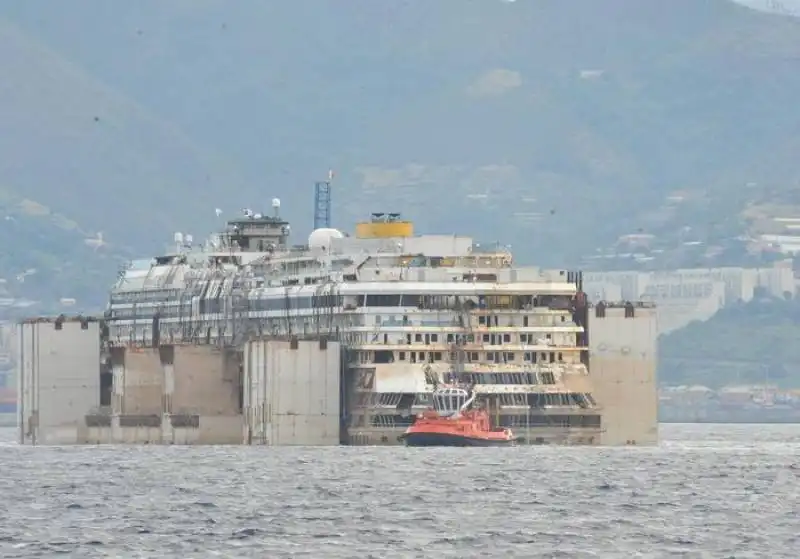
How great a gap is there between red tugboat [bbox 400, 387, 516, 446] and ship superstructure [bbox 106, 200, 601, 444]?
0.81 metres

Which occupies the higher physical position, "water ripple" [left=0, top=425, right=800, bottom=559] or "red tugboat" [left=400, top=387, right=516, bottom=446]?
"red tugboat" [left=400, top=387, right=516, bottom=446]

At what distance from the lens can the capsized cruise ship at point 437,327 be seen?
144250mm

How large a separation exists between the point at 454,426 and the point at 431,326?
618 cm

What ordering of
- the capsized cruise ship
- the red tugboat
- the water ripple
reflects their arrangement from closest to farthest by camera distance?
the water ripple
the red tugboat
the capsized cruise ship

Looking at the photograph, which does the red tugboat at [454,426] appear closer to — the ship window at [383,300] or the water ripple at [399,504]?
the water ripple at [399,504]

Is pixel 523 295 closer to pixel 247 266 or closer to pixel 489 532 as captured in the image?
pixel 247 266

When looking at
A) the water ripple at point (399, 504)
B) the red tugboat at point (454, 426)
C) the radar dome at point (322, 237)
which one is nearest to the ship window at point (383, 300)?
the red tugboat at point (454, 426)

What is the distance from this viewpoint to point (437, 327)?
146625 millimetres

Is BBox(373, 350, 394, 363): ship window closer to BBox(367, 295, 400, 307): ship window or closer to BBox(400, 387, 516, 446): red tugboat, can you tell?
BBox(367, 295, 400, 307): ship window

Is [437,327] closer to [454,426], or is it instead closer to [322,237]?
[454,426]

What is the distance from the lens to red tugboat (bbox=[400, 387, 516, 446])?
141625mm

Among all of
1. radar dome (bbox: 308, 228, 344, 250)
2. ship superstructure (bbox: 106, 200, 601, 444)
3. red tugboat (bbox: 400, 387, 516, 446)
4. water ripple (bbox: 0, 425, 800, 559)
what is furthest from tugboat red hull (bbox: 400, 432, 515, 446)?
radar dome (bbox: 308, 228, 344, 250)

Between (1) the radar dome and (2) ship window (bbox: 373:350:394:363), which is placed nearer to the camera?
(2) ship window (bbox: 373:350:394:363)

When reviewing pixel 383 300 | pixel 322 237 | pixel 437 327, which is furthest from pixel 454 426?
pixel 322 237
